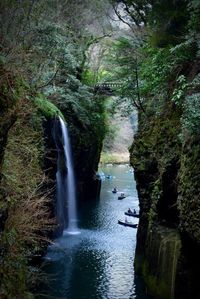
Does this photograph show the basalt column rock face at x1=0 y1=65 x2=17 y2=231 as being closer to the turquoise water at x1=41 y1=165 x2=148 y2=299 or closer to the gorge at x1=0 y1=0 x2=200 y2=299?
the gorge at x1=0 y1=0 x2=200 y2=299

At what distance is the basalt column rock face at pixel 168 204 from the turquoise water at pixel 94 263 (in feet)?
2.53

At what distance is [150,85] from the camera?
12.5 meters

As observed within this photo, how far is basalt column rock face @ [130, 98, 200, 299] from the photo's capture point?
8.84 meters

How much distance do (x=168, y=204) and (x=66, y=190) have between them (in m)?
10.5

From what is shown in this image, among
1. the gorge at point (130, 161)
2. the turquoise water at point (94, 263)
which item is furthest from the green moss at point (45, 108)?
the turquoise water at point (94, 263)

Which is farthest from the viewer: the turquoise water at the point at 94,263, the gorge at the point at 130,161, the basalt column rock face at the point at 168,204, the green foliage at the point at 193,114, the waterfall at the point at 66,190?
the waterfall at the point at 66,190

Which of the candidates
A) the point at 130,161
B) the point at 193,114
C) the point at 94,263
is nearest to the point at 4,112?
the point at 193,114

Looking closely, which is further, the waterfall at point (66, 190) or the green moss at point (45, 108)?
the waterfall at point (66, 190)

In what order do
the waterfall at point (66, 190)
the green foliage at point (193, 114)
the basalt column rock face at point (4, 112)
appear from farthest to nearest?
the waterfall at point (66, 190) → the green foliage at point (193, 114) → the basalt column rock face at point (4, 112)

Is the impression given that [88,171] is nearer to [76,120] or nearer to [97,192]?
[97,192]

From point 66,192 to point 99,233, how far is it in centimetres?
314

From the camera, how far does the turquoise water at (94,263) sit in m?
Answer: 12.1

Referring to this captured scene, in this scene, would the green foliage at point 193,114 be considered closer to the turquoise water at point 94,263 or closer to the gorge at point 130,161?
the gorge at point 130,161

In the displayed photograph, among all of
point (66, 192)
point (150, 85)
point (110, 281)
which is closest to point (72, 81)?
point (66, 192)
